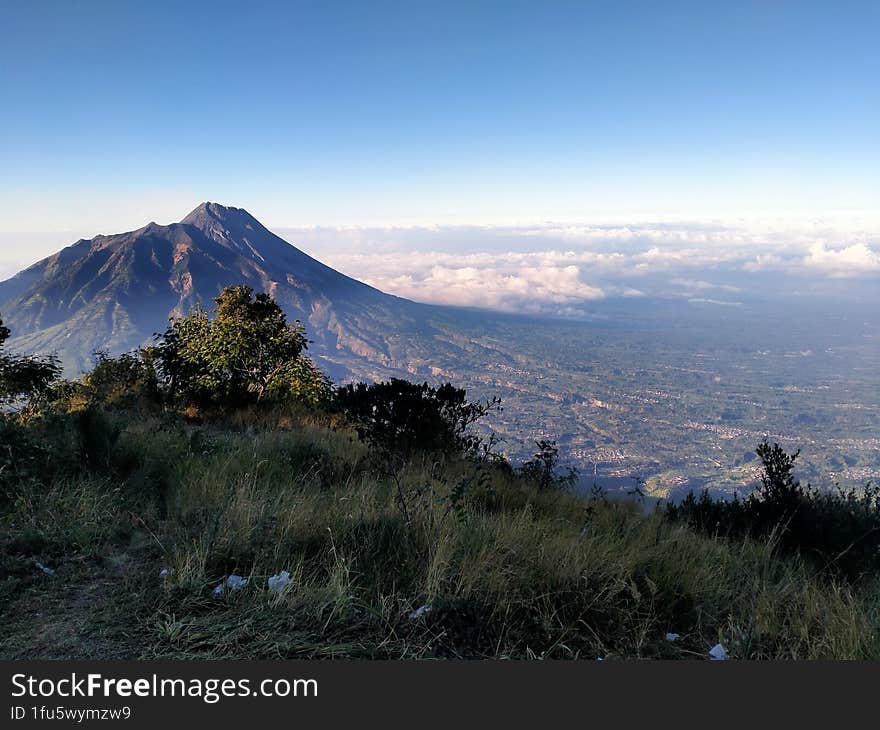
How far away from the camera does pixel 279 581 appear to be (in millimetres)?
3588

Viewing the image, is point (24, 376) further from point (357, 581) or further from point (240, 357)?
point (357, 581)

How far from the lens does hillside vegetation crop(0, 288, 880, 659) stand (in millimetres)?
3209

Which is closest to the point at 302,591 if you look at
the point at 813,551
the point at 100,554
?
the point at 100,554

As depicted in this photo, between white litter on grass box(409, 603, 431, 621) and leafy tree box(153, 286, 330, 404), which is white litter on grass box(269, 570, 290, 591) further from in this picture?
leafy tree box(153, 286, 330, 404)

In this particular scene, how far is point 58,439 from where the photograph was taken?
636 centimetres

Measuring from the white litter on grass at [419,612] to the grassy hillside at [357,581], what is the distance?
2 cm

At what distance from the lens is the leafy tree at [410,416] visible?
327 inches

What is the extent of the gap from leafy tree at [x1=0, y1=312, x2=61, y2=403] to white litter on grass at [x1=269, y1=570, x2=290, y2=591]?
1469 centimetres

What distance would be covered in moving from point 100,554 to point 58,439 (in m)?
2.87

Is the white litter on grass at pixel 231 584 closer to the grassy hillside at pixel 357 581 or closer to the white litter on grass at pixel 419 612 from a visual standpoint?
the grassy hillside at pixel 357 581

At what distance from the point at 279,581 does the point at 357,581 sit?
1.75 feet

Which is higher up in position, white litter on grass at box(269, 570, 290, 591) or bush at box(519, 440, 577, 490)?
white litter on grass at box(269, 570, 290, 591)

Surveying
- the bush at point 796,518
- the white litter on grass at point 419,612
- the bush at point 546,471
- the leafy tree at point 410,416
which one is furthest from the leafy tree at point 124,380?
the bush at point 796,518

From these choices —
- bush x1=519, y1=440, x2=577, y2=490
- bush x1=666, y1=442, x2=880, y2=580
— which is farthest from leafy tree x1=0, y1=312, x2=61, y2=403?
bush x1=666, y1=442, x2=880, y2=580
